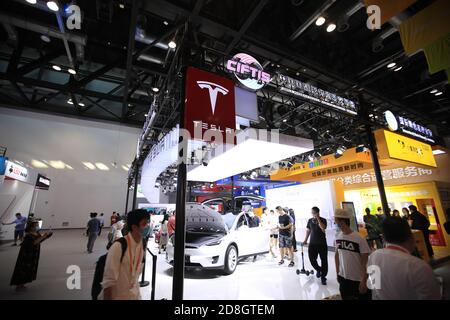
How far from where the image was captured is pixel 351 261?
273 cm

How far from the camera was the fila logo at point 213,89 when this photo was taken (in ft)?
12.0

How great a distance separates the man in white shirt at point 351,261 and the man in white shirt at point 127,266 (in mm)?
2537

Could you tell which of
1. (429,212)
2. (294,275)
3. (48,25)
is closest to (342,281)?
(294,275)

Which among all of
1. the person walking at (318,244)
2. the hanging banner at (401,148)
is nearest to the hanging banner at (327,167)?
the hanging banner at (401,148)

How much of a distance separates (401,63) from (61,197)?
20.2 meters

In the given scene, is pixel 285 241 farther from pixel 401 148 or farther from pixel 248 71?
pixel 401 148

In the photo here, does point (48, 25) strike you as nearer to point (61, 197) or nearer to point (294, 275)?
point (294, 275)

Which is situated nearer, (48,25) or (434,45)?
(434,45)

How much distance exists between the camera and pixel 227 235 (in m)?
5.54

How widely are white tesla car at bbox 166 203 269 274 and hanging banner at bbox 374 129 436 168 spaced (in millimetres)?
4700

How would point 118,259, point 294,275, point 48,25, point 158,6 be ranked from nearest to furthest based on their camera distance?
point 118,259 → point 158,6 → point 48,25 → point 294,275

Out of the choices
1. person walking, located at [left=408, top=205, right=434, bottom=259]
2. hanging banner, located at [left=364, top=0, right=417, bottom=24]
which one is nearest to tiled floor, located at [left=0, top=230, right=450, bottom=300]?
person walking, located at [left=408, top=205, right=434, bottom=259]

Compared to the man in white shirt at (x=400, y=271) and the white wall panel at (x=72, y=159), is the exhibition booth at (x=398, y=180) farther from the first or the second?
the white wall panel at (x=72, y=159)

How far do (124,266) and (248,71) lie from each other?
4126mm
